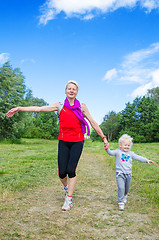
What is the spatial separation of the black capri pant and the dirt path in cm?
70

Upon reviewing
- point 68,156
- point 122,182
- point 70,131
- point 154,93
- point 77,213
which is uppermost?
point 154,93

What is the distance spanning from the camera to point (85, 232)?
327cm

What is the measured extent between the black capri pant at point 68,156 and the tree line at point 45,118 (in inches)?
853

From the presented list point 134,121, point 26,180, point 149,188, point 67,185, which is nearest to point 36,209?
point 67,185

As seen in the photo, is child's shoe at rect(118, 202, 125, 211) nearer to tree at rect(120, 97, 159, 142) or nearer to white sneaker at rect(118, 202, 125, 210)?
white sneaker at rect(118, 202, 125, 210)

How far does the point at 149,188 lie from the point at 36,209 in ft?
10.2

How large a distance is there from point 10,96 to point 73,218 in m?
24.3

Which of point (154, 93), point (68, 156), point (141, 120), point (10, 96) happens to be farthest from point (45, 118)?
point (68, 156)

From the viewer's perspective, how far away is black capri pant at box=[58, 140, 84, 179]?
4516 mm

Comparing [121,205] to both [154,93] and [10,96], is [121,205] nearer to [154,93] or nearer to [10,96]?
[10,96]

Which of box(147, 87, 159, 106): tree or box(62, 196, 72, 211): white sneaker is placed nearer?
box(62, 196, 72, 211): white sneaker

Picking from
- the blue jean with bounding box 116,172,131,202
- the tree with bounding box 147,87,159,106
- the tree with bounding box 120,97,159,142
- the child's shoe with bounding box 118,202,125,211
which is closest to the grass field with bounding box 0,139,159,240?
the child's shoe with bounding box 118,202,125,211

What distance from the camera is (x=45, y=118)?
159 ft

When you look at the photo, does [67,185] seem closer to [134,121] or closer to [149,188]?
[149,188]
